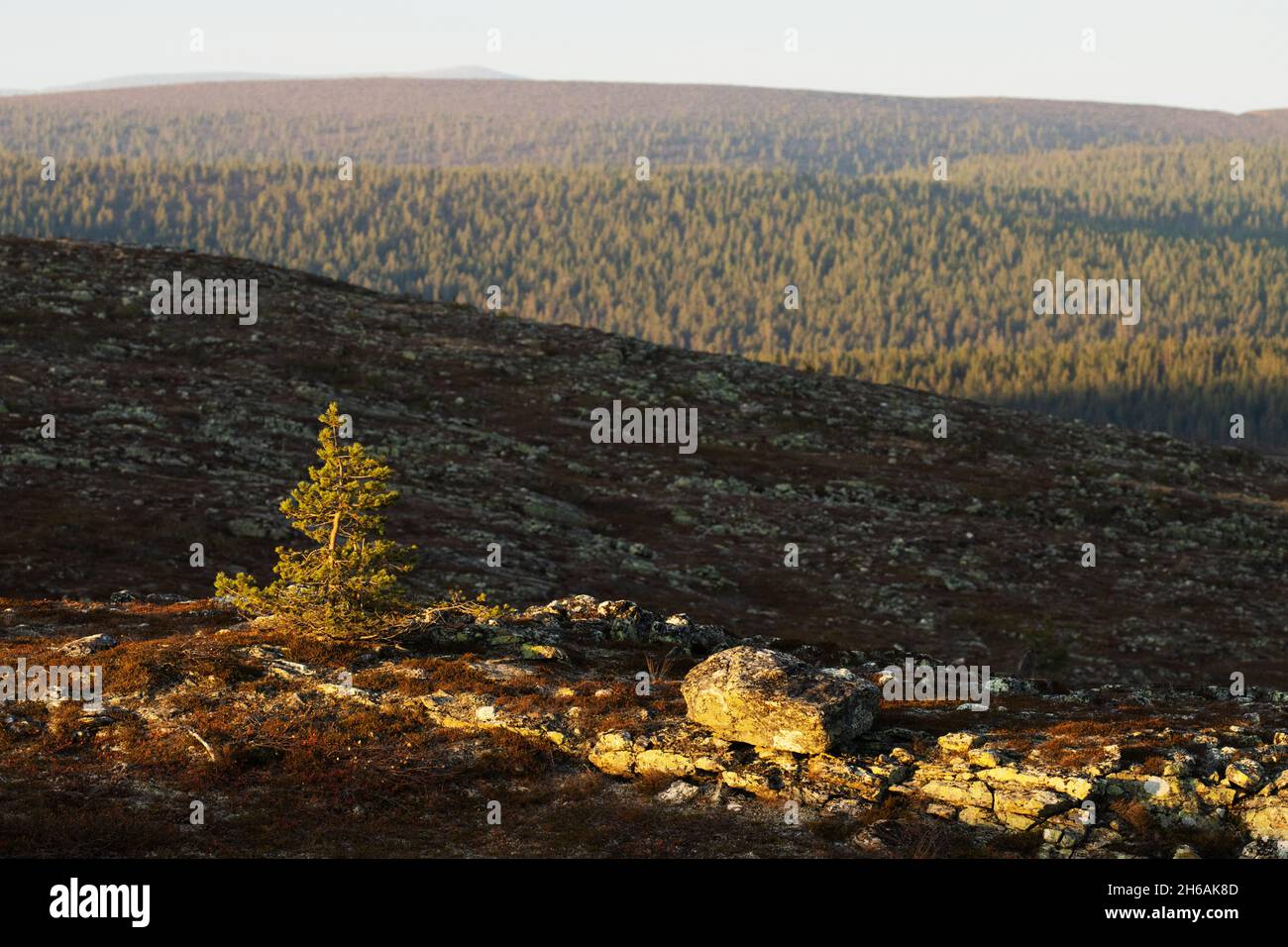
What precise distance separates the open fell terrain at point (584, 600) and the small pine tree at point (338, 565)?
630 mm

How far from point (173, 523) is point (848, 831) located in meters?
23.2

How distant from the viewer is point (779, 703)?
16.9 meters

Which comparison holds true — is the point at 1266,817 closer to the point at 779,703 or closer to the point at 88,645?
the point at 779,703

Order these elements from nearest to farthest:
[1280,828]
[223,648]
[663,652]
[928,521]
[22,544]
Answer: [1280,828] → [223,648] → [663,652] → [22,544] → [928,521]

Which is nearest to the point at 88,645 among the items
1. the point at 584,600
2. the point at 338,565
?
the point at 338,565

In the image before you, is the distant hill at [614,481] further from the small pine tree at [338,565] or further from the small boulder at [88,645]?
the small pine tree at [338,565]

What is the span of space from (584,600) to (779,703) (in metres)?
8.20

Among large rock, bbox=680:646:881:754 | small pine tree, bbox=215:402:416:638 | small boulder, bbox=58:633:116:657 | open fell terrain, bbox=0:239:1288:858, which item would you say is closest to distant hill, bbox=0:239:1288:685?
open fell terrain, bbox=0:239:1288:858

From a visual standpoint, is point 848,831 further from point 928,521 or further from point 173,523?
point 928,521

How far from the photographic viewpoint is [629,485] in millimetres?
46250

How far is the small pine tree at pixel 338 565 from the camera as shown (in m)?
20.1

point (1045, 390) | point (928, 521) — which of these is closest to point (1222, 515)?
point (928, 521)

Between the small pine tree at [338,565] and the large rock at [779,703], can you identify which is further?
the small pine tree at [338,565]

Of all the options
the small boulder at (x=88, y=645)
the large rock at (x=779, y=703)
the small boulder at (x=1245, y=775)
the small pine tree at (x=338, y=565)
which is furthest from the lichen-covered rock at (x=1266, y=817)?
the small boulder at (x=88, y=645)
